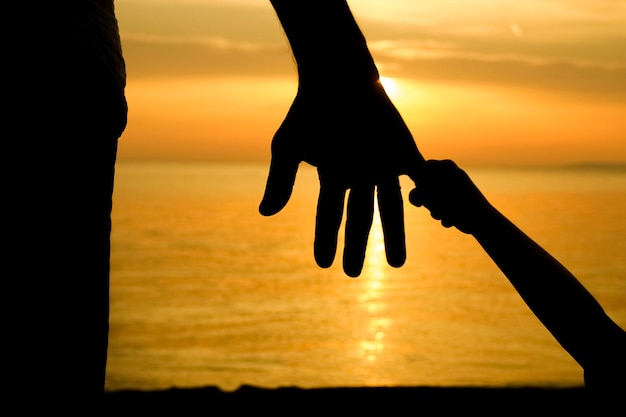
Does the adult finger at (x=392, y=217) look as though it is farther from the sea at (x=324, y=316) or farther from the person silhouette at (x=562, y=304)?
the sea at (x=324, y=316)

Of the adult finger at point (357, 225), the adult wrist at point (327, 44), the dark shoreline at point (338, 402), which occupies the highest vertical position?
the adult wrist at point (327, 44)

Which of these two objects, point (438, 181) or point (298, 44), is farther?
point (298, 44)

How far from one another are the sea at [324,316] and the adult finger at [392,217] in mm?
6926

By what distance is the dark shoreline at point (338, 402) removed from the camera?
20.0 ft

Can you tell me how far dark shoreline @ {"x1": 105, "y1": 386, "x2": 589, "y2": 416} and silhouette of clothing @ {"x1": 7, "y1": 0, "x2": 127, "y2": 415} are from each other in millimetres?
4872

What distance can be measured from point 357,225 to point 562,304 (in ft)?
1.60

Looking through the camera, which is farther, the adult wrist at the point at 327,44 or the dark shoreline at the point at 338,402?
the dark shoreline at the point at 338,402

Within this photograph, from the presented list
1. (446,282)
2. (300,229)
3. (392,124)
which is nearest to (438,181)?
(392,124)

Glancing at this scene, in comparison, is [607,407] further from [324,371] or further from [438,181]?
[324,371]

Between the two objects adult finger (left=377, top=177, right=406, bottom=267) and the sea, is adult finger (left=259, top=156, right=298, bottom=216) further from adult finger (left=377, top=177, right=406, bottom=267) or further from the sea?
the sea

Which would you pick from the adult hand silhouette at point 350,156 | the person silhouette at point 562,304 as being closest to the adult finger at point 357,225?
the adult hand silhouette at point 350,156

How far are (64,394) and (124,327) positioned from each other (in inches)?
712

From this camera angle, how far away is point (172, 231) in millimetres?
42344

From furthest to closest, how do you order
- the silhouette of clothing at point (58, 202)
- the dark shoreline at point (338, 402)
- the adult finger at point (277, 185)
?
the dark shoreline at point (338, 402), the adult finger at point (277, 185), the silhouette of clothing at point (58, 202)
